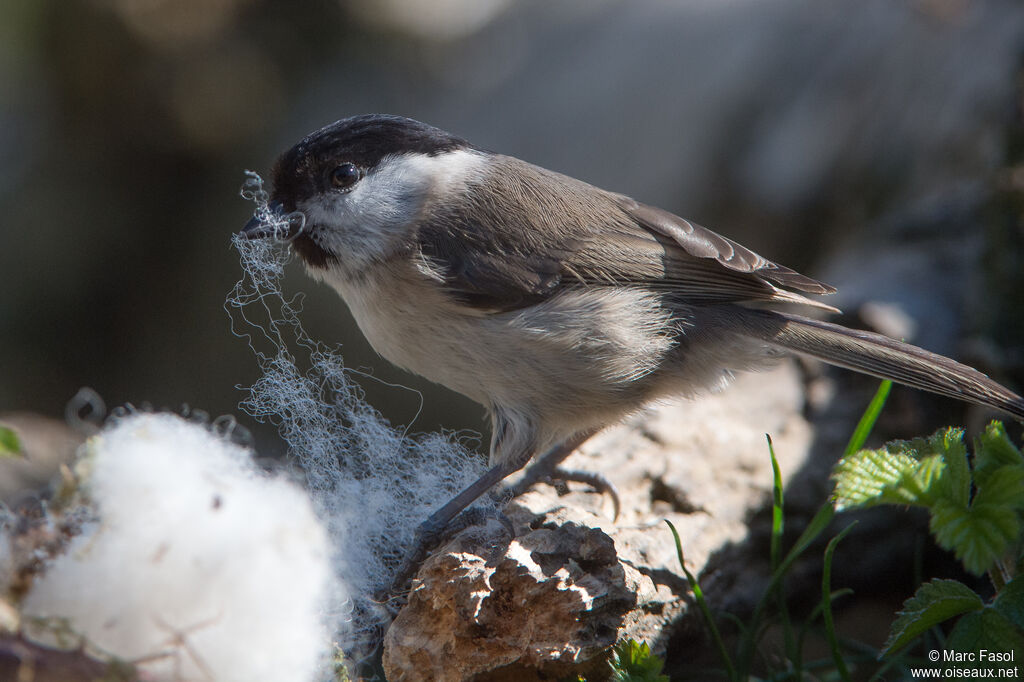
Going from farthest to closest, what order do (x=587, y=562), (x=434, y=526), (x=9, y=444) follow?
(x=434, y=526) < (x=587, y=562) < (x=9, y=444)

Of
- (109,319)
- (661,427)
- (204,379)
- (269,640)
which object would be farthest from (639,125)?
(269,640)

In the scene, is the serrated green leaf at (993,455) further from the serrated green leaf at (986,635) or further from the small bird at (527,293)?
the small bird at (527,293)

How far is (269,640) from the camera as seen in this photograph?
1315 mm

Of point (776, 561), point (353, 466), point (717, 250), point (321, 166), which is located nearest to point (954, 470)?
point (776, 561)

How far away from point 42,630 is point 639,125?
4.34 m

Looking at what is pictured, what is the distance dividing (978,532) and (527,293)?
1.24 m

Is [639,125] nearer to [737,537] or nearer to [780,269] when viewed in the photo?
[780,269]

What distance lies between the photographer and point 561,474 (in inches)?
103

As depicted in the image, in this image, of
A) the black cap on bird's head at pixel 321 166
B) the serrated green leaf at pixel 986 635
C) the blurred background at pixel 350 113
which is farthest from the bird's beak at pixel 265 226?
the blurred background at pixel 350 113

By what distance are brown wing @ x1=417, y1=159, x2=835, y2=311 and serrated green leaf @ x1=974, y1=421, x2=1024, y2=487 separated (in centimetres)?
86

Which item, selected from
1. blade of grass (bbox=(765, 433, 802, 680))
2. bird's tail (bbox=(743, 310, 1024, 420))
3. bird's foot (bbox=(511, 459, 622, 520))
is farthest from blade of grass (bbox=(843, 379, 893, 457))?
bird's foot (bbox=(511, 459, 622, 520))

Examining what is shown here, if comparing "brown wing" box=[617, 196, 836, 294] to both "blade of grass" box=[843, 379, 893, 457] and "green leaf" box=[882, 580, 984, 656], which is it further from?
"green leaf" box=[882, 580, 984, 656]

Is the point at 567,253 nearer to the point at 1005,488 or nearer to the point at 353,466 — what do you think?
the point at 353,466

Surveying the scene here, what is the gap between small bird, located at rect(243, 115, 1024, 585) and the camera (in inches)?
90.4
